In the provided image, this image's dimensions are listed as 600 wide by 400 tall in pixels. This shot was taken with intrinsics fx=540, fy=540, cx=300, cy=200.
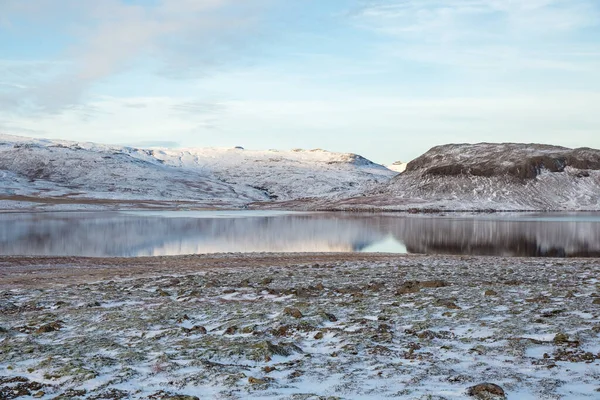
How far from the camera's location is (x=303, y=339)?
13.7 meters

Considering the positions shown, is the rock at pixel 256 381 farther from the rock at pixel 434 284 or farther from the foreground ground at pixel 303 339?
the rock at pixel 434 284

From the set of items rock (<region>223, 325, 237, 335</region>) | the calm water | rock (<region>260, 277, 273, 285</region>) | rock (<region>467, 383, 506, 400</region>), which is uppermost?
rock (<region>467, 383, 506, 400</region>)

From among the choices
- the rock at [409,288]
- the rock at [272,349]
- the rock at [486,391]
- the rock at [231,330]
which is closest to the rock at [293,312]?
the rock at [231,330]

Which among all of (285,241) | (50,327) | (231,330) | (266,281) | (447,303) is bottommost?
(285,241)

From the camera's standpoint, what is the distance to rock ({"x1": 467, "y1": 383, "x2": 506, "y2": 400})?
30.4ft

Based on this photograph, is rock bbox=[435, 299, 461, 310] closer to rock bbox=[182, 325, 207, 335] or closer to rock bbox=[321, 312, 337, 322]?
rock bbox=[321, 312, 337, 322]

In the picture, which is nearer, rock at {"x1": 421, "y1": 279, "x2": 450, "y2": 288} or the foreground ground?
the foreground ground

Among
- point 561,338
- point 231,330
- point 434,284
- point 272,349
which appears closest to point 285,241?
point 434,284

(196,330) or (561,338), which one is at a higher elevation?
(561,338)

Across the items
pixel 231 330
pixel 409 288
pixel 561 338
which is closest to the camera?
pixel 561 338

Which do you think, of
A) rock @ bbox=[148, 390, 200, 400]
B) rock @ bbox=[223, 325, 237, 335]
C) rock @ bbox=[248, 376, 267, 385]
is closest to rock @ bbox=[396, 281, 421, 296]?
rock @ bbox=[223, 325, 237, 335]

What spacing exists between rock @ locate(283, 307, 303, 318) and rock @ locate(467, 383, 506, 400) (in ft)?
23.1

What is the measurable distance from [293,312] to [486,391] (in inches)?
301

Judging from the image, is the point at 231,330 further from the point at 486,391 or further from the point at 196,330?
the point at 486,391
